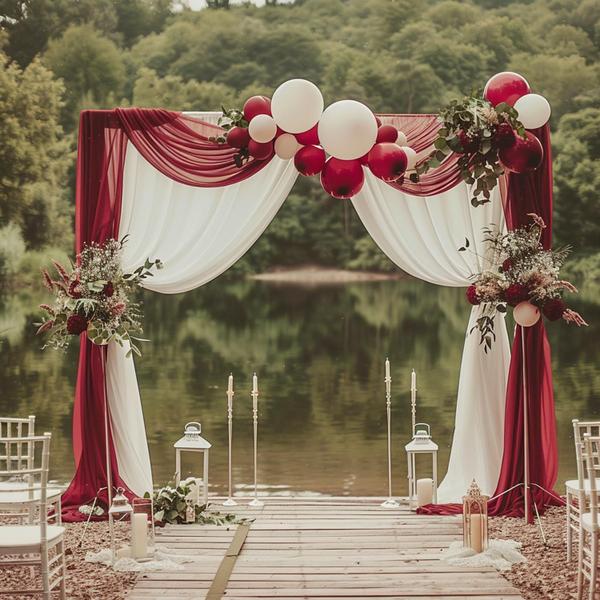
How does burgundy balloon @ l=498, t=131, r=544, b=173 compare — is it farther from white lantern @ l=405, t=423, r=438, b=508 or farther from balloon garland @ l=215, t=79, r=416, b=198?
white lantern @ l=405, t=423, r=438, b=508

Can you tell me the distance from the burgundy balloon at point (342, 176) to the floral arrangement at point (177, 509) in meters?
1.83

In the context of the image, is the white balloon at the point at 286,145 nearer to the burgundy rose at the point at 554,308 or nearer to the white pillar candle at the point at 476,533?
the burgundy rose at the point at 554,308

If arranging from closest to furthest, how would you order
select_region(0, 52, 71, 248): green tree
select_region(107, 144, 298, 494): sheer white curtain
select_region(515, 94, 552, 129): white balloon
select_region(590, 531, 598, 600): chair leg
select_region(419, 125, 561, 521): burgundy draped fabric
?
select_region(590, 531, 598, 600): chair leg
select_region(515, 94, 552, 129): white balloon
select_region(419, 125, 561, 521): burgundy draped fabric
select_region(107, 144, 298, 494): sheer white curtain
select_region(0, 52, 71, 248): green tree

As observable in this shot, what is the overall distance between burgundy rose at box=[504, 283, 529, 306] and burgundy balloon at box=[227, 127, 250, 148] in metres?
1.63

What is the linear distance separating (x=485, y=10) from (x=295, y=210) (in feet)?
32.4

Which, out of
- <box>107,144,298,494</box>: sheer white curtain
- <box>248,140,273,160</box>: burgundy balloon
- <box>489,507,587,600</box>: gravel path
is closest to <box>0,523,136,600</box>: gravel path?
<box>107,144,298,494</box>: sheer white curtain

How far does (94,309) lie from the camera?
496 centimetres

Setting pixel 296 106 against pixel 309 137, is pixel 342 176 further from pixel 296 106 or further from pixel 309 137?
pixel 296 106

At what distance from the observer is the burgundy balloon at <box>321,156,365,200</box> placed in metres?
5.20

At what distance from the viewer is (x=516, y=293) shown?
5168 millimetres

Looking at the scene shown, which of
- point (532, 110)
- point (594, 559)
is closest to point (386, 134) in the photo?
point (532, 110)

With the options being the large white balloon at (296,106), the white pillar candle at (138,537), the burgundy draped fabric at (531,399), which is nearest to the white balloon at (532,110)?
the burgundy draped fabric at (531,399)

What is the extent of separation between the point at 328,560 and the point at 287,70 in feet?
86.5

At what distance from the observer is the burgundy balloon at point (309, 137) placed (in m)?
5.31
